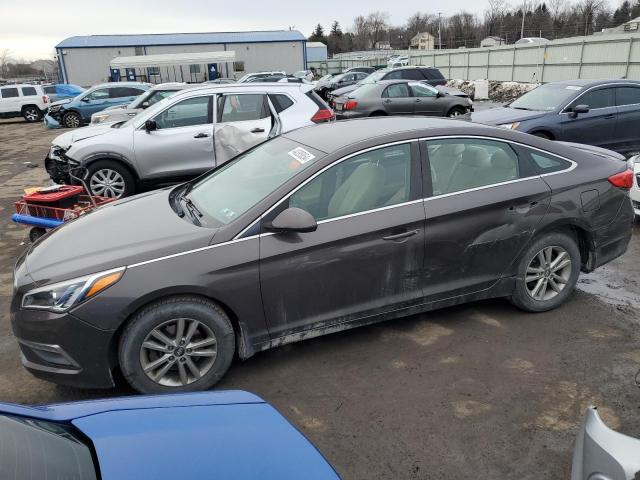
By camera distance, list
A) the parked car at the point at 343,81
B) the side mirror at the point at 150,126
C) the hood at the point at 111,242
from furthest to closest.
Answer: the parked car at the point at 343,81 → the side mirror at the point at 150,126 → the hood at the point at 111,242

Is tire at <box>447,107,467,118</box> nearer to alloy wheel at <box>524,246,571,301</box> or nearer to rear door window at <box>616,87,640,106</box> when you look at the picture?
rear door window at <box>616,87,640,106</box>

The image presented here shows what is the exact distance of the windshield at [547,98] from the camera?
31.0 feet

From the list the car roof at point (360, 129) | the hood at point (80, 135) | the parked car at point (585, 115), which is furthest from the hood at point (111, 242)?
the parked car at point (585, 115)

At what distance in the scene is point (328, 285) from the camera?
3473 millimetres

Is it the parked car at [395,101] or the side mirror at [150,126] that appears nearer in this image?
the side mirror at [150,126]

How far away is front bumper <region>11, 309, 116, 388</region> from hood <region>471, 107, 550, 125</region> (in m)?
7.55

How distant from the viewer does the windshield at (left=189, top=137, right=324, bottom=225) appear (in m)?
3.59

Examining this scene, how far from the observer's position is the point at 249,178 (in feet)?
12.8

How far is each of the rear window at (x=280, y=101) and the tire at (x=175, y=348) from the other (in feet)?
18.1

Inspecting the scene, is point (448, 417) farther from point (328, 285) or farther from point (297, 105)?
point (297, 105)

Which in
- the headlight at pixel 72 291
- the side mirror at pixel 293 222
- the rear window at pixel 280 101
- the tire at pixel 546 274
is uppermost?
the rear window at pixel 280 101

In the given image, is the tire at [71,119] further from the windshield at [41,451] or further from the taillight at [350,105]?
the windshield at [41,451]

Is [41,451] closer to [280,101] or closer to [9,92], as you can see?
[280,101]

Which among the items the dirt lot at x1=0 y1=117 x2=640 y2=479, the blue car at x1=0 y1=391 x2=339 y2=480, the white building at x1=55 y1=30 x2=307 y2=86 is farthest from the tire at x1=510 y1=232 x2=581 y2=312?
the white building at x1=55 y1=30 x2=307 y2=86
